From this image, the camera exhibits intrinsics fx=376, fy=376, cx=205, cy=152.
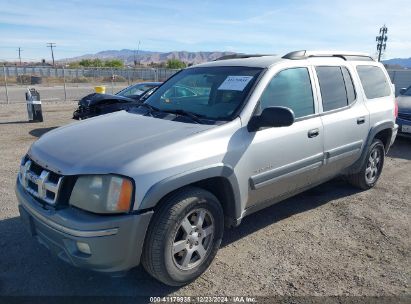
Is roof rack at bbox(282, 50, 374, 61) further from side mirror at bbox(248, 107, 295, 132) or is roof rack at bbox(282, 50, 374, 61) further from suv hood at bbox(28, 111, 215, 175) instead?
suv hood at bbox(28, 111, 215, 175)

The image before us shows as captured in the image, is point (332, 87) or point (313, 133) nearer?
point (313, 133)

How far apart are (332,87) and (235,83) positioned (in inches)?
55.2

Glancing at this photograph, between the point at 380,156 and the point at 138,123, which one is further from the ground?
the point at 138,123

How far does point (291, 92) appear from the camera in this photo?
390 centimetres

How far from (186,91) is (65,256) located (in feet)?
7.21

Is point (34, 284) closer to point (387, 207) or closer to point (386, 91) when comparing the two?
point (387, 207)

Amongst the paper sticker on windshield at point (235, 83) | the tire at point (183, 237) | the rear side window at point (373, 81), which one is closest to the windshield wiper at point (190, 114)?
the paper sticker on windshield at point (235, 83)

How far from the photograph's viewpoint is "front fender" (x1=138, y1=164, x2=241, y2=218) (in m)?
2.67

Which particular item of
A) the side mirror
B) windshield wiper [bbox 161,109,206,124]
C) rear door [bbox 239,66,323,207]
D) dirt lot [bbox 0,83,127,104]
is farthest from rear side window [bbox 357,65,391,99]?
dirt lot [bbox 0,83,127,104]

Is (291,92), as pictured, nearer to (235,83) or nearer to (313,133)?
(313,133)

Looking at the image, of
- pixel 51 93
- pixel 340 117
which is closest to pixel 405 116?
pixel 340 117

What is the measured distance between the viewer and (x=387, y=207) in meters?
4.91

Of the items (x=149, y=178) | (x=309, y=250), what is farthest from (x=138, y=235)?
(x=309, y=250)

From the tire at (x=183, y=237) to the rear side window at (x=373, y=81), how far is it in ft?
9.98
